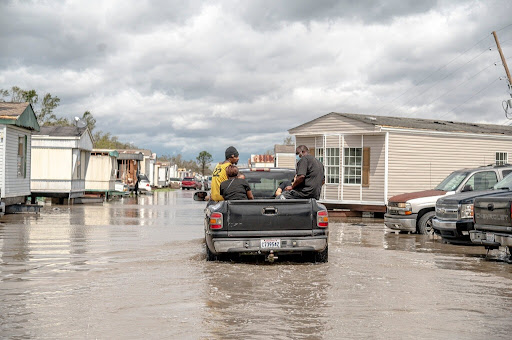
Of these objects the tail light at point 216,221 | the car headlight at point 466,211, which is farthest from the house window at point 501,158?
the tail light at point 216,221

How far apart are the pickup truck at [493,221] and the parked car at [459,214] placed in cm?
132

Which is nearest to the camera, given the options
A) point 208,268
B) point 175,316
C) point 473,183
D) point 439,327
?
point 439,327

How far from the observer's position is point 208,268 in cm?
1042

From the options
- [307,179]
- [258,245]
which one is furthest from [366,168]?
[258,245]

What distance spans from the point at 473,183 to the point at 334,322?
11.1 metres

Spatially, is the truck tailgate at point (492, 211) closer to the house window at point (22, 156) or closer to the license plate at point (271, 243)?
the license plate at point (271, 243)

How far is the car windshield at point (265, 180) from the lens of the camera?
13.4 meters

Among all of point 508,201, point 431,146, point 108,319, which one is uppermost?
point 431,146

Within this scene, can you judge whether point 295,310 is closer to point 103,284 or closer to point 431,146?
point 103,284

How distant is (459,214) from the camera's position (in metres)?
13.9

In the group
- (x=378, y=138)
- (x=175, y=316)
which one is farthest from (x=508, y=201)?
(x=378, y=138)

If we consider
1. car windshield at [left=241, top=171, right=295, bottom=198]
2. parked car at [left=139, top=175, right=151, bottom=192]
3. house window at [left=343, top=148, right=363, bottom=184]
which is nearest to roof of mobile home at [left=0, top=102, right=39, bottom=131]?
house window at [left=343, top=148, right=363, bottom=184]

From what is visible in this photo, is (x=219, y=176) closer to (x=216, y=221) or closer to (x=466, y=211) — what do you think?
(x=216, y=221)

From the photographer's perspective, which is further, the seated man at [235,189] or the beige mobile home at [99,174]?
the beige mobile home at [99,174]
